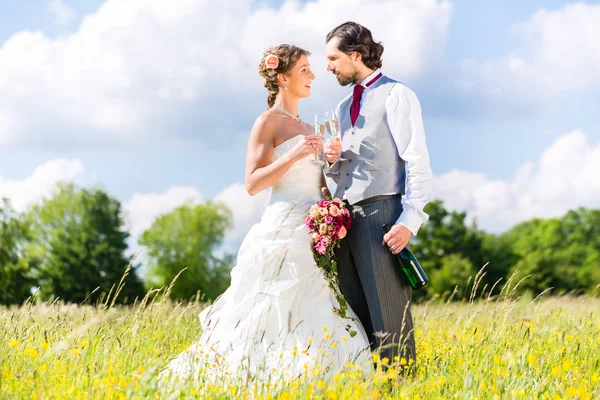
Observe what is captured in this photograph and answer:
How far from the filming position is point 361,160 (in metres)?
4.97

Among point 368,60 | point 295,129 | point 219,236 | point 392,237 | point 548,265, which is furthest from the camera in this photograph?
point 548,265

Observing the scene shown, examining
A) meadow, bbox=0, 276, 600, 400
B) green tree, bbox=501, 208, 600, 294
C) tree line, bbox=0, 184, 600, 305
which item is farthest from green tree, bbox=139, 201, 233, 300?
meadow, bbox=0, 276, 600, 400

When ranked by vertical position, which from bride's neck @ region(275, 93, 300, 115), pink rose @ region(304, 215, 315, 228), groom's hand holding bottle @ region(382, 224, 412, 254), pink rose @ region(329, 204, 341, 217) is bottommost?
groom's hand holding bottle @ region(382, 224, 412, 254)

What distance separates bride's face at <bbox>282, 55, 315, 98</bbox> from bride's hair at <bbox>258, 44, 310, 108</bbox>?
0.04m

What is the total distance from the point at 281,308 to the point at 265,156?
1.27 meters

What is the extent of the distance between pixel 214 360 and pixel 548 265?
54.3 metres

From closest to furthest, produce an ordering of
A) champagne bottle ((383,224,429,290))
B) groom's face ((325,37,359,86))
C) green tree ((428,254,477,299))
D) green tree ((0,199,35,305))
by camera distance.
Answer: champagne bottle ((383,224,429,290)) < groom's face ((325,37,359,86)) < green tree ((0,199,35,305)) < green tree ((428,254,477,299))

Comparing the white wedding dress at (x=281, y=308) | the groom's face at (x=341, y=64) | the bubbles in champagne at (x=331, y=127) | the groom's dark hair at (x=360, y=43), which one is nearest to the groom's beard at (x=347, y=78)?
the groom's face at (x=341, y=64)

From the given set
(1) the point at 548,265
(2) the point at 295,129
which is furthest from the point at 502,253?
(2) the point at 295,129

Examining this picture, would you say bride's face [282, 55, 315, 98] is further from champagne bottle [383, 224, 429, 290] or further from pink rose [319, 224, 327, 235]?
champagne bottle [383, 224, 429, 290]

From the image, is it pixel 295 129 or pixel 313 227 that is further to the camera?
pixel 295 129

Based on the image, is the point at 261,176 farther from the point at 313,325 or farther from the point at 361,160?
the point at 313,325

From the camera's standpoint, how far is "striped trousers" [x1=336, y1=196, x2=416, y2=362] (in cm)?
494

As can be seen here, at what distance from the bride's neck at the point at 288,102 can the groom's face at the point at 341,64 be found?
0.64m
